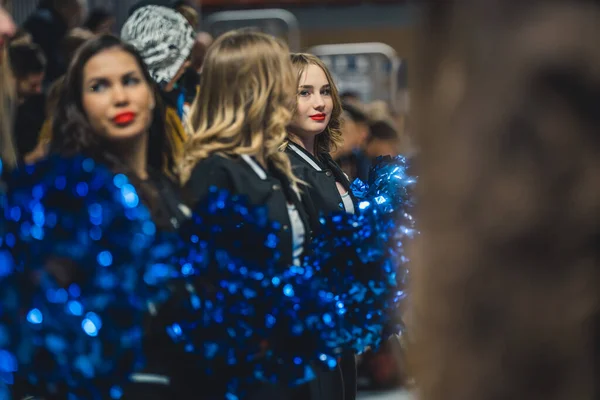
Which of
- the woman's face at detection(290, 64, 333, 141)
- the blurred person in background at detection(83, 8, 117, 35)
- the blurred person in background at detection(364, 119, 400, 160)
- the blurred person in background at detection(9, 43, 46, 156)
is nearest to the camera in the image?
the woman's face at detection(290, 64, 333, 141)

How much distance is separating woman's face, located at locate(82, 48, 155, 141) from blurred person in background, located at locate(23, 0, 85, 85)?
8.64ft

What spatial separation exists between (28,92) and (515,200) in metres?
4.28

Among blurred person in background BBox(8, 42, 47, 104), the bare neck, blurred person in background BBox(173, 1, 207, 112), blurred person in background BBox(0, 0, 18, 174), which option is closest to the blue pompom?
blurred person in background BBox(0, 0, 18, 174)

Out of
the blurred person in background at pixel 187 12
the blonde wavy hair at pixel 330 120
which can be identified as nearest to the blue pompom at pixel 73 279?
the blonde wavy hair at pixel 330 120

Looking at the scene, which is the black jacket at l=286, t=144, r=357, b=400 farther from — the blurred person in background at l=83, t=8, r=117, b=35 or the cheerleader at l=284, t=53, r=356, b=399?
the blurred person in background at l=83, t=8, r=117, b=35

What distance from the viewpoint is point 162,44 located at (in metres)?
4.41

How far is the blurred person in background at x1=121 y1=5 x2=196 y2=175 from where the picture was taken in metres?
4.39

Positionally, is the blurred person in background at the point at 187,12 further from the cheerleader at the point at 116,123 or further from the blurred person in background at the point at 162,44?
the cheerleader at the point at 116,123

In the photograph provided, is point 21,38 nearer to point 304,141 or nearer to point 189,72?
point 189,72

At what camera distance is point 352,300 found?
3.48 meters

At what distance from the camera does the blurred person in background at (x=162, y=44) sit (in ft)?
14.4

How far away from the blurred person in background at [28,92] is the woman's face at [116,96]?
1576mm

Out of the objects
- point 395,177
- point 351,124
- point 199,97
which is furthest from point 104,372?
point 351,124

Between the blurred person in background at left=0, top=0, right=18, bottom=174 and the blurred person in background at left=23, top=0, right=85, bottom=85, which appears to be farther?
the blurred person in background at left=23, top=0, right=85, bottom=85
